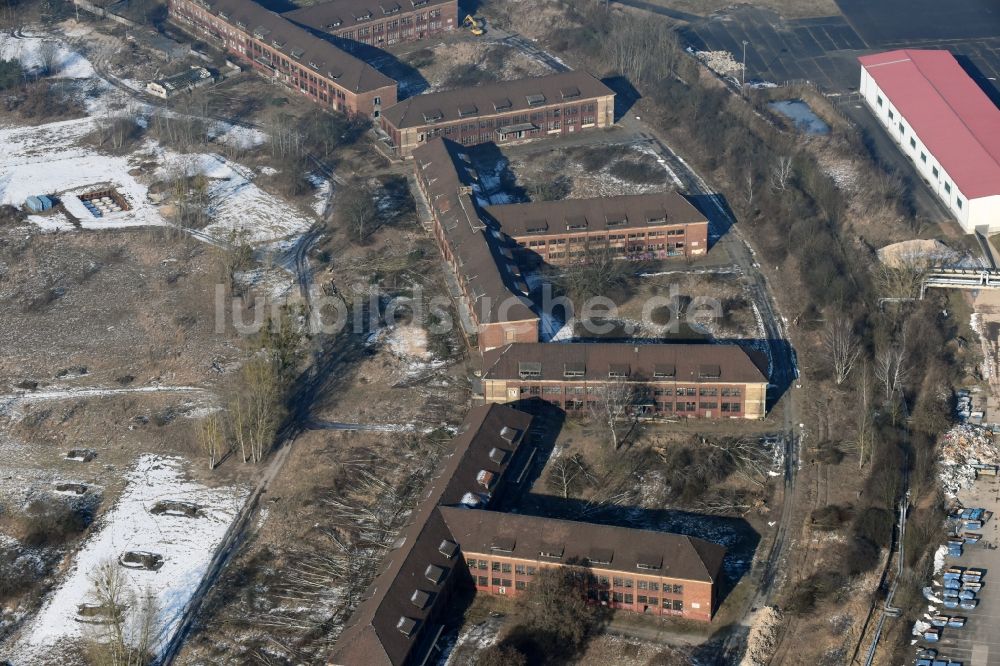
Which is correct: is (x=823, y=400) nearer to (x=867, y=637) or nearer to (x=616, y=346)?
(x=616, y=346)

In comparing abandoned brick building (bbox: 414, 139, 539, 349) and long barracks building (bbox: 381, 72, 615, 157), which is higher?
long barracks building (bbox: 381, 72, 615, 157)

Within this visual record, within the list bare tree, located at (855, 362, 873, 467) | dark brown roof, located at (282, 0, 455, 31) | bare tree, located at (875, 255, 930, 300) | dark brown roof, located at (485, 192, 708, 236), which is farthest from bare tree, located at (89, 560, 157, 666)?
dark brown roof, located at (282, 0, 455, 31)

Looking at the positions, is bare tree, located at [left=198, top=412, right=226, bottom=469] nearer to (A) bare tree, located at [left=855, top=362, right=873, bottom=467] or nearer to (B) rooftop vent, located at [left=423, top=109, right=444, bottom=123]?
(A) bare tree, located at [left=855, top=362, right=873, bottom=467]

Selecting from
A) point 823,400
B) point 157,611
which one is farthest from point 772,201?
point 157,611

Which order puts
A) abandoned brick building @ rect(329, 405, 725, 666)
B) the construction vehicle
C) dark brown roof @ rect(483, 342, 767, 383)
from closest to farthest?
1. abandoned brick building @ rect(329, 405, 725, 666)
2. dark brown roof @ rect(483, 342, 767, 383)
3. the construction vehicle

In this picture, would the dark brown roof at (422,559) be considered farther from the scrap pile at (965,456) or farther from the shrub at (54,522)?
the scrap pile at (965,456)

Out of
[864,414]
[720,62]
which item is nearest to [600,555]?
[864,414]
